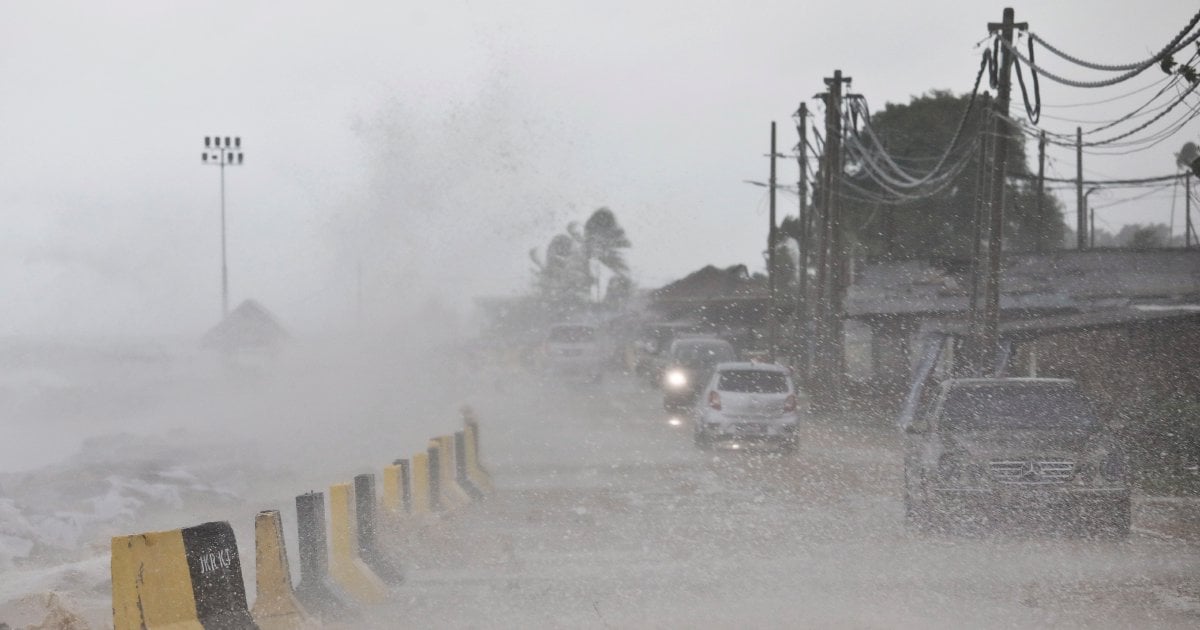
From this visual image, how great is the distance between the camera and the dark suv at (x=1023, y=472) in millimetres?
11664

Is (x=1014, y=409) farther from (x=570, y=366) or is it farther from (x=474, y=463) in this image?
(x=570, y=366)

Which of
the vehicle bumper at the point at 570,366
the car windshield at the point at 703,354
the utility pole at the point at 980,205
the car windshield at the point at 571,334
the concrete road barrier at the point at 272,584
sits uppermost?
the utility pole at the point at 980,205

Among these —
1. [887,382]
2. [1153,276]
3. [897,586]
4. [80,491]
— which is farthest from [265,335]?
[897,586]

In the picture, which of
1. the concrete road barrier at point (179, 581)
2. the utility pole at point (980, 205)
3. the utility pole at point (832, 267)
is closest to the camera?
the concrete road barrier at point (179, 581)

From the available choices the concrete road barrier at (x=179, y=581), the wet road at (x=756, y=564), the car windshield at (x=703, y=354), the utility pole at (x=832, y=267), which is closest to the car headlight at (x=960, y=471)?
the wet road at (x=756, y=564)

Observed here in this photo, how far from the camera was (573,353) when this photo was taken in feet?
145

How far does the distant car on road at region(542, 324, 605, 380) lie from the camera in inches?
1745

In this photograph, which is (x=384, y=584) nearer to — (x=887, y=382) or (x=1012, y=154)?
(x=887, y=382)

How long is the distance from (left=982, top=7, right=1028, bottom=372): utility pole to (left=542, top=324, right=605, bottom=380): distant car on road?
22349mm

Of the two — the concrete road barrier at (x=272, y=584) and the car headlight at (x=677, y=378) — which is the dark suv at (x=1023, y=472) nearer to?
the concrete road barrier at (x=272, y=584)

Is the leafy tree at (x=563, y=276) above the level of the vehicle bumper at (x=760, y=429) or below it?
above

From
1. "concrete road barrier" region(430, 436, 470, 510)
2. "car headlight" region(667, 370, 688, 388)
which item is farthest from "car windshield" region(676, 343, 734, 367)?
"concrete road barrier" region(430, 436, 470, 510)

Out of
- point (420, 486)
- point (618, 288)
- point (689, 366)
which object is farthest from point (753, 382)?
point (618, 288)

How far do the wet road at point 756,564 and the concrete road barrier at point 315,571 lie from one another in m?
0.35
